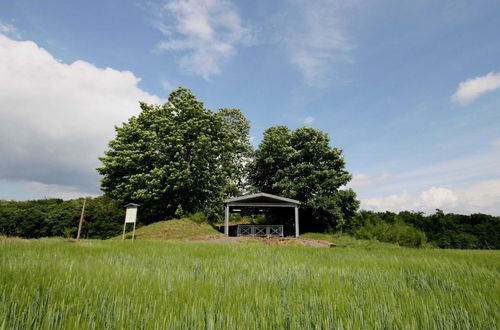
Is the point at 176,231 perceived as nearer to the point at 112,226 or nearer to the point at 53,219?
the point at 112,226

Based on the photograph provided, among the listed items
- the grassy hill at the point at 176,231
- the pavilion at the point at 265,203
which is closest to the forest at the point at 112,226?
the grassy hill at the point at 176,231

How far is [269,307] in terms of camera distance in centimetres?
161

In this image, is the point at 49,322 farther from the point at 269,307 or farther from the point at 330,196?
the point at 330,196

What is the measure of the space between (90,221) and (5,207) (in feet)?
23.0

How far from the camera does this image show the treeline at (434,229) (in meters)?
18.9

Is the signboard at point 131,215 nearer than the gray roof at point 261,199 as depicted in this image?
Yes

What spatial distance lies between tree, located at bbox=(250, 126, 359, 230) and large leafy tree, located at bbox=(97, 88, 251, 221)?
500 cm

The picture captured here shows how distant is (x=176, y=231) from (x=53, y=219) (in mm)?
11058

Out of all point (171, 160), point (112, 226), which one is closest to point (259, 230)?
point (171, 160)

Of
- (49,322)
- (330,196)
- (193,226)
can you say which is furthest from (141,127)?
(49,322)

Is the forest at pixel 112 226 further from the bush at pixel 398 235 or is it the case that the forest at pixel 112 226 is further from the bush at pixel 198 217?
the bush at pixel 198 217

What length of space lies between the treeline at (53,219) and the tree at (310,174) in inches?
646

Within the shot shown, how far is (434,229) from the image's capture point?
936 inches

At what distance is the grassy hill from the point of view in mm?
18656
